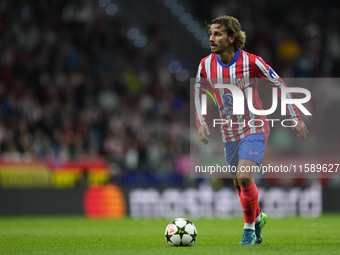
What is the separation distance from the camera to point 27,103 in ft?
49.6

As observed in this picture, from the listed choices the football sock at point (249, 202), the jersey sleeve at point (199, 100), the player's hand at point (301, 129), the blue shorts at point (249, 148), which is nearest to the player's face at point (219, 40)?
the jersey sleeve at point (199, 100)

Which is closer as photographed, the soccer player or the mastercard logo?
the soccer player

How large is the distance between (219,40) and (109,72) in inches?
454

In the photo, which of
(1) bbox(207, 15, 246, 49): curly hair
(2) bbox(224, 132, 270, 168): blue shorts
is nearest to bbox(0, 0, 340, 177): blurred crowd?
(2) bbox(224, 132, 270, 168): blue shorts

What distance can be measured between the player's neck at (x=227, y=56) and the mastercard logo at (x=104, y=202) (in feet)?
25.6

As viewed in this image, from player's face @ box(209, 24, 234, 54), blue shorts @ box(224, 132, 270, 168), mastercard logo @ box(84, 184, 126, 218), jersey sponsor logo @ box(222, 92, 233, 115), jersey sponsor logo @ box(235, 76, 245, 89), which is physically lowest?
mastercard logo @ box(84, 184, 126, 218)

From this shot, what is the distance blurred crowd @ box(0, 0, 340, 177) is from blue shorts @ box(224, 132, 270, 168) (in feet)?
24.7

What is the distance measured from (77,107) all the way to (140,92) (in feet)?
7.73

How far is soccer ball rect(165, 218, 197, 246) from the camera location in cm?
605

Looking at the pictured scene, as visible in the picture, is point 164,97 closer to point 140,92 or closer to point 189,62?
point 140,92

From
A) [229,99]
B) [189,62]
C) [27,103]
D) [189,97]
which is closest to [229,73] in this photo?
[229,99]

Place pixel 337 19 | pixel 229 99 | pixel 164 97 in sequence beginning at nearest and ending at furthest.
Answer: pixel 229 99 < pixel 164 97 < pixel 337 19

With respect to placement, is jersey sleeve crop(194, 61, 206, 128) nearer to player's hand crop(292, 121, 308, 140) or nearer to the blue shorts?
the blue shorts

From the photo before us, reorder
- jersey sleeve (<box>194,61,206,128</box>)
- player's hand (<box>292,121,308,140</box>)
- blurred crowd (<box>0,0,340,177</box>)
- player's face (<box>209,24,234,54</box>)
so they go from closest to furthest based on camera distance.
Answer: player's hand (<box>292,121,308,140</box>) → player's face (<box>209,24,234,54</box>) → jersey sleeve (<box>194,61,206,128</box>) → blurred crowd (<box>0,0,340,177</box>)
